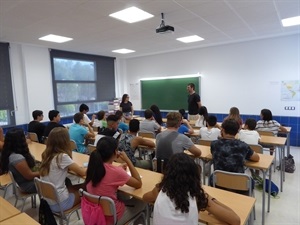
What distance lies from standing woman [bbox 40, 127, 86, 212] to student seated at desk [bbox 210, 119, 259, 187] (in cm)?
141

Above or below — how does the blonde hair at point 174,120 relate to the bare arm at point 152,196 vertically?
above

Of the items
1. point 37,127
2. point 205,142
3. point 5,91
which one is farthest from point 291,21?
point 5,91

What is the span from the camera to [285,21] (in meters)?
4.49

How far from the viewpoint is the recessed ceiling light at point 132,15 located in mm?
3568

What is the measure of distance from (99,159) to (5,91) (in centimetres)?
515

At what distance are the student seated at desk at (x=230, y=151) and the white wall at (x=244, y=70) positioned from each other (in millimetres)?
4442

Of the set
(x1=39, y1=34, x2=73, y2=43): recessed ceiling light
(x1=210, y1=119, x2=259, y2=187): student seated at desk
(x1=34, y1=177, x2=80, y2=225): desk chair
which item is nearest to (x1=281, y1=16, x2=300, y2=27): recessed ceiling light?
(x1=210, y1=119, x2=259, y2=187): student seated at desk

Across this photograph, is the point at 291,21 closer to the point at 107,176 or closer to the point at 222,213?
the point at 222,213

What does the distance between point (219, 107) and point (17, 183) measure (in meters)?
5.76

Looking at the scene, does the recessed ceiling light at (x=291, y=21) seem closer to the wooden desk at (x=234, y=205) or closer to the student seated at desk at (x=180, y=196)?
the wooden desk at (x=234, y=205)

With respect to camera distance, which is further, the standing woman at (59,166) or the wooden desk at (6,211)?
the standing woman at (59,166)

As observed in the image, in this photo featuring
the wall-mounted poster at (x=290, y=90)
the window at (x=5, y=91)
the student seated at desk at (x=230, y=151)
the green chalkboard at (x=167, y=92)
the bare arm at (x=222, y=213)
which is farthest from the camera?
the green chalkboard at (x=167, y=92)

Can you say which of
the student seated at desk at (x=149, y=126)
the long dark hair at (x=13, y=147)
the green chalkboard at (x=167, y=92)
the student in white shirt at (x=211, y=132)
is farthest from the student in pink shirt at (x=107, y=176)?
the green chalkboard at (x=167, y=92)

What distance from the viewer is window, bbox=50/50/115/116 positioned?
22.1ft
